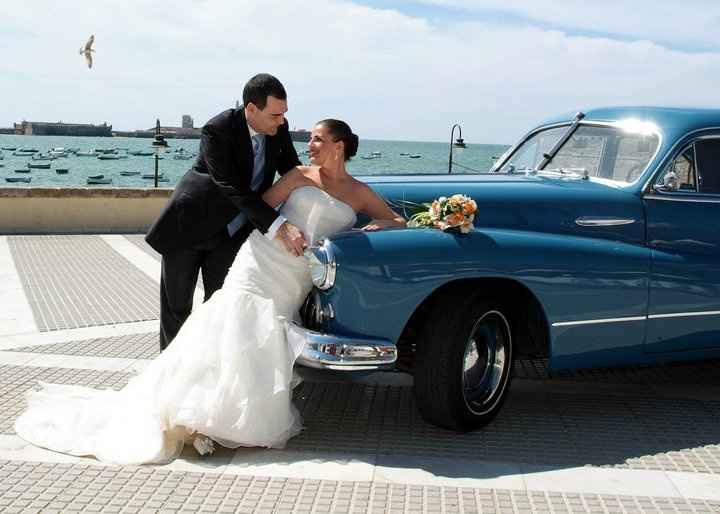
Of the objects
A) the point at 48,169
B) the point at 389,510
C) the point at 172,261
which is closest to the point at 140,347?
the point at 172,261

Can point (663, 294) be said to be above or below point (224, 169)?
below

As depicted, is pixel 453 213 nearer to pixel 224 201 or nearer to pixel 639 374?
pixel 224 201

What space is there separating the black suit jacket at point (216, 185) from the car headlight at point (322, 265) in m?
0.57

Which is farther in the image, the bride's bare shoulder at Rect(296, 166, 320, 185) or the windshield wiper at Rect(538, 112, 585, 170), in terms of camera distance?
the windshield wiper at Rect(538, 112, 585, 170)

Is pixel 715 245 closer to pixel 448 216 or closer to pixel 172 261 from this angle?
pixel 448 216

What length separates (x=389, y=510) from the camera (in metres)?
3.96

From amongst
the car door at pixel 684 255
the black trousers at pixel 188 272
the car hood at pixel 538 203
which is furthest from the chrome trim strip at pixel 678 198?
the black trousers at pixel 188 272

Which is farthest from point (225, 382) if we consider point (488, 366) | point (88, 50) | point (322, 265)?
point (88, 50)

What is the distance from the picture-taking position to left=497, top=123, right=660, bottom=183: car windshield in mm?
5715

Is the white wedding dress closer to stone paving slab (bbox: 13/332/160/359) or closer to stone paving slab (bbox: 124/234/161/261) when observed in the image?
stone paving slab (bbox: 13/332/160/359)

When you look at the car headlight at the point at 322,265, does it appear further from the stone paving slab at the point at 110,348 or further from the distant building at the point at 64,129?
the distant building at the point at 64,129

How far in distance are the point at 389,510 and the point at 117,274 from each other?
23.6 ft

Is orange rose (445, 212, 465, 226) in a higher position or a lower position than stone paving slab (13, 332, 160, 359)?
higher

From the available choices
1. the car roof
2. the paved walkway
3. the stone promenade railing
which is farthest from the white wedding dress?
the stone promenade railing
